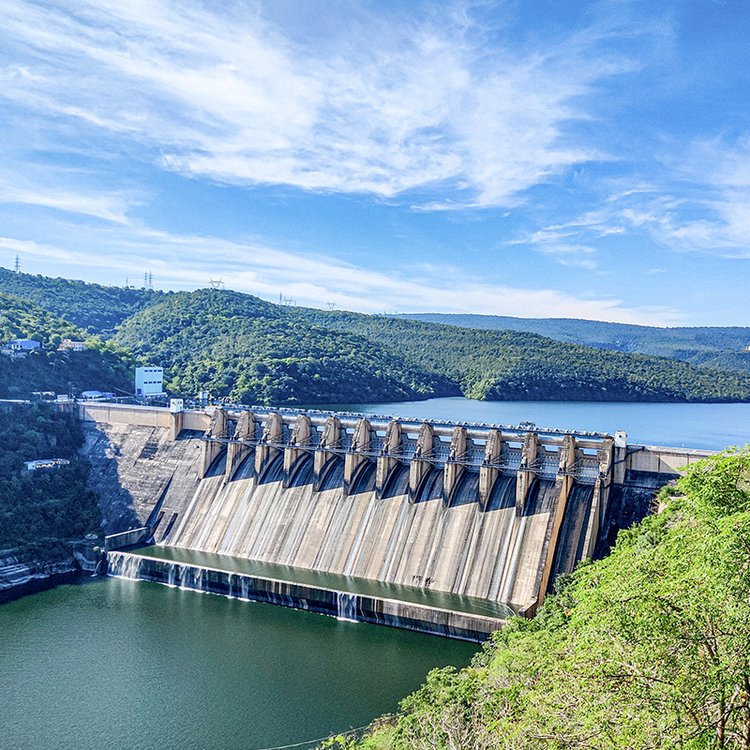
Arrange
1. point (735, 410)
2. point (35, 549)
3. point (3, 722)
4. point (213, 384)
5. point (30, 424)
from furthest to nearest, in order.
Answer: point (735, 410) → point (213, 384) → point (30, 424) → point (35, 549) → point (3, 722)

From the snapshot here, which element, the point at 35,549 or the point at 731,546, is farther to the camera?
the point at 35,549

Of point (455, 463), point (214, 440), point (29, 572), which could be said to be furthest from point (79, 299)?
point (455, 463)

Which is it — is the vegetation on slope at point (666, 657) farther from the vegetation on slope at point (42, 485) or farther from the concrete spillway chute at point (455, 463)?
the vegetation on slope at point (42, 485)

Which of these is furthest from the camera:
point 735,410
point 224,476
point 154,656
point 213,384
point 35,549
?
point 735,410

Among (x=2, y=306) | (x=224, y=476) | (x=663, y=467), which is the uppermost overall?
(x=2, y=306)

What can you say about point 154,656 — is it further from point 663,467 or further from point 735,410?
point 735,410

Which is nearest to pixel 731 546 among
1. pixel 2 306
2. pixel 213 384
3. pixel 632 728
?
pixel 632 728
